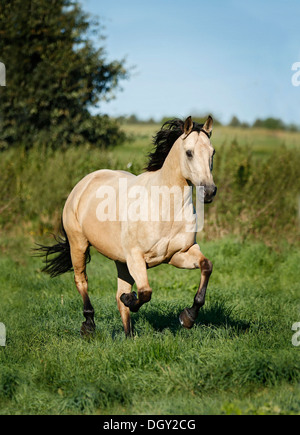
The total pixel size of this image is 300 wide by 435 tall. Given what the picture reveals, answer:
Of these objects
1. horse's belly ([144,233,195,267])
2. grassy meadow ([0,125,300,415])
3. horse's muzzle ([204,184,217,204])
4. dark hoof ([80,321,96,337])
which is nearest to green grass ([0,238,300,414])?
grassy meadow ([0,125,300,415])

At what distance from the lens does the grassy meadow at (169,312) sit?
4.43 m

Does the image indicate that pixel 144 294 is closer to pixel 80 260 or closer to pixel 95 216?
pixel 95 216

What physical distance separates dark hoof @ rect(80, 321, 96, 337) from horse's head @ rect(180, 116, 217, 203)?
2175 millimetres

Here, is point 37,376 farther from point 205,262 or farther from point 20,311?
point 20,311

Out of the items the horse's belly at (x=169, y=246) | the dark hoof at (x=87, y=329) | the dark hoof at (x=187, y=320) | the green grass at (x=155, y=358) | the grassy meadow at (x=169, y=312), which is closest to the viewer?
the green grass at (x=155, y=358)

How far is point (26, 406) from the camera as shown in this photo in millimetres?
4395

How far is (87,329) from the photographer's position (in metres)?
6.31

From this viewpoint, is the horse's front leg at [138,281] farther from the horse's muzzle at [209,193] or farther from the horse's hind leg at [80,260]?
the horse's hind leg at [80,260]

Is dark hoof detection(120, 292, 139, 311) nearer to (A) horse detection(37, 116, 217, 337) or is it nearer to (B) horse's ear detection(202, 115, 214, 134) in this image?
(A) horse detection(37, 116, 217, 337)

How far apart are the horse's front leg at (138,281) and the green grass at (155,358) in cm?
37

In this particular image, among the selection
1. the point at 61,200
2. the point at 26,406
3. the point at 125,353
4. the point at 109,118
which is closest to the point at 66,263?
the point at 125,353

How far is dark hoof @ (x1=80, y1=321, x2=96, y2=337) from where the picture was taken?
612 centimetres

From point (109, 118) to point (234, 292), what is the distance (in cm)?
1274

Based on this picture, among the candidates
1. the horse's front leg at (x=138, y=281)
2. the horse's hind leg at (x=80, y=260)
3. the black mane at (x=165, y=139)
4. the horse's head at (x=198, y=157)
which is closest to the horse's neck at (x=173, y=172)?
the horse's head at (x=198, y=157)
